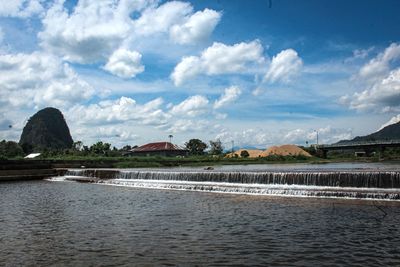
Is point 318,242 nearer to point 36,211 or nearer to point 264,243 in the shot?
point 264,243

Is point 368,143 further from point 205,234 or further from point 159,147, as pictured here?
point 205,234

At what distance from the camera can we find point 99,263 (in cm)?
951

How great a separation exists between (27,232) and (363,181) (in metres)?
18.1

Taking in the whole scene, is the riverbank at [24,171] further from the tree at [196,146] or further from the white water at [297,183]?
the tree at [196,146]

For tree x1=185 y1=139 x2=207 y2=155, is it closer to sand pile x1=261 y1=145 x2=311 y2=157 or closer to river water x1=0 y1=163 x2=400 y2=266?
sand pile x1=261 y1=145 x2=311 y2=157

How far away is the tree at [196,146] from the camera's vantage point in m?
135

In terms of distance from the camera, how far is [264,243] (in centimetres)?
1101

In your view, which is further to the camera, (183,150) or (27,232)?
(183,150)

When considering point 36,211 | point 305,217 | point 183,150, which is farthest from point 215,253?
point 183,150

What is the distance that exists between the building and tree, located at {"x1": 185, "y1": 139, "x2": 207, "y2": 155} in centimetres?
683

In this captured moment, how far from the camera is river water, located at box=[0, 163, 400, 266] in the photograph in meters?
9.70

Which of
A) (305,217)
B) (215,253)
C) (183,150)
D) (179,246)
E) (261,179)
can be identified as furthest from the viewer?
(183,150)

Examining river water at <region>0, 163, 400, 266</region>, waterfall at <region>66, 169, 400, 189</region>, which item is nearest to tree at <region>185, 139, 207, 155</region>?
waterfall at <region>66, 169, 400, 189</region>

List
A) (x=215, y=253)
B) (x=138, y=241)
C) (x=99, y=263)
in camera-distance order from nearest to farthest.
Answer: (x=99, y=263), (x=215, y=253), (x=138, y=241)
